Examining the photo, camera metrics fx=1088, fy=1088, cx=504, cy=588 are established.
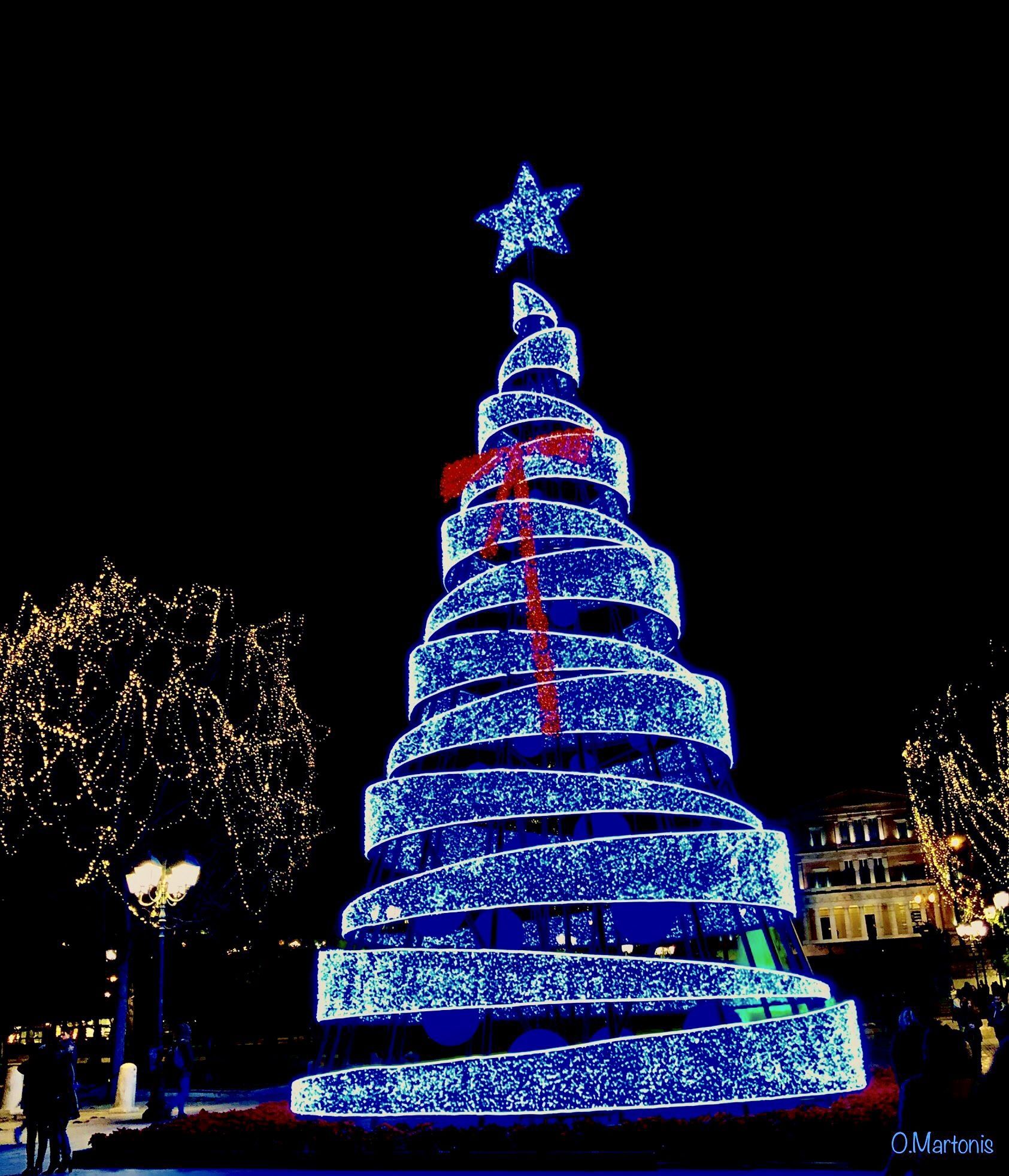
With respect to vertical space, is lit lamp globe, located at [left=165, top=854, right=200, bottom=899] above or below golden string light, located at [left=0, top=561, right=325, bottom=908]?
below

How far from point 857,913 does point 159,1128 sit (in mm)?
70408

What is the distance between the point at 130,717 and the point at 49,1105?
47.7 ft

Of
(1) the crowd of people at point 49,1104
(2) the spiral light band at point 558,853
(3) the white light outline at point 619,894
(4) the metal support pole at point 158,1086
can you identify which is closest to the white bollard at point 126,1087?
(4) the metal support pole at point 158,1086

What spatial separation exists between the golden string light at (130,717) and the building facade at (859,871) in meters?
55.1

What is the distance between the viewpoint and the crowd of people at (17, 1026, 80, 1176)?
38.4 ft

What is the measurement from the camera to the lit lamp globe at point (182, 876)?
55.5 ft

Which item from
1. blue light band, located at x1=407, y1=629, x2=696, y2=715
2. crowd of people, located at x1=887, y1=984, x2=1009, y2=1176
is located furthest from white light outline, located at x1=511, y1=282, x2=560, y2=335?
crowd of people, located at x1=887, y1=984, x2=1009, y2=1176

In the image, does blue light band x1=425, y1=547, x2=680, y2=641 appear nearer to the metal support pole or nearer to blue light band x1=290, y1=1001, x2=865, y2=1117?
blue light band x1=290, y1=1001, x2=865, y2=1117

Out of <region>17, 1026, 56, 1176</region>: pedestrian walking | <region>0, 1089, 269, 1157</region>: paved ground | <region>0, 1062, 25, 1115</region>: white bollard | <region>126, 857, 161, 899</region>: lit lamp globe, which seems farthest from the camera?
<region>0, 1062, 25, 1115</region>: white bollard

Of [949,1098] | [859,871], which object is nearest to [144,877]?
[949,1098]

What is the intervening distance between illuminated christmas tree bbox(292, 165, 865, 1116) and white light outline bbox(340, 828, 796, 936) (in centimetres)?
2

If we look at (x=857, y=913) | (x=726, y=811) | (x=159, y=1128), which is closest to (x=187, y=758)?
(x=159, y=1128)

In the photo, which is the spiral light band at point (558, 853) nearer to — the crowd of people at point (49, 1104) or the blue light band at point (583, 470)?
the blue light band at point (583, 470)

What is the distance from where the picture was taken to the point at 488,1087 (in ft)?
31.1
